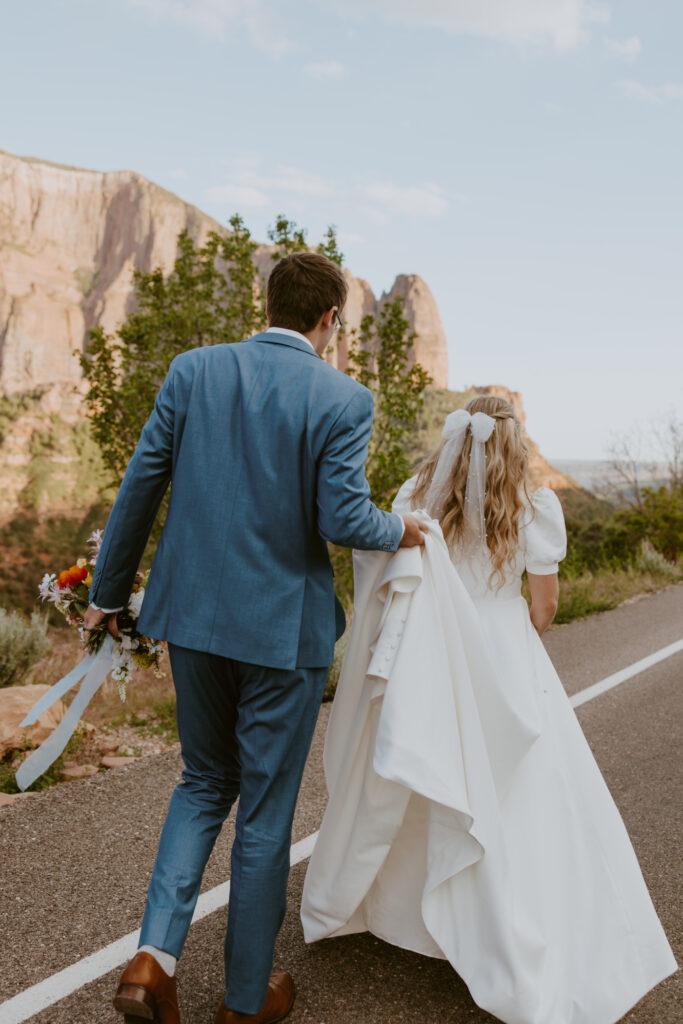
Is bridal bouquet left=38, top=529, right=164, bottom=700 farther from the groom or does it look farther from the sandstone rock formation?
the sandstone rock formation

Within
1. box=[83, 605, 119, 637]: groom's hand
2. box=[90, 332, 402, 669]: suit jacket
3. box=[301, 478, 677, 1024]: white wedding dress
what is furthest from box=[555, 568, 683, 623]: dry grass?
box=[90, 332, 402, 669]: suit jacket

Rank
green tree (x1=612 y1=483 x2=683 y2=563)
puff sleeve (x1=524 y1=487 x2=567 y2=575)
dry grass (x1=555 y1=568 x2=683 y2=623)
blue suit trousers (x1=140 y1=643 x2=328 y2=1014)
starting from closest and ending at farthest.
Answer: blue suit trousers (x1=140 y1=643 x2=328 y2=1014) → puff sleeve (x1=524 y1=487 x2=567 y2=575) → dry grass (x1=555 y1=568 x2=683 y2=623) → green tree (x1=612 y1=483 x2=683 y2=563)

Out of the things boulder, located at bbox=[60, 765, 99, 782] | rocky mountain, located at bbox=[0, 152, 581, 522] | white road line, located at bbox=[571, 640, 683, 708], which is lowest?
boulder, located at bbox=[60, 765, 99, 782]

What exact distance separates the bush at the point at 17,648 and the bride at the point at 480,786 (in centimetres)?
511

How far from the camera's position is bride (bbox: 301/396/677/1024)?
2455 millimetres

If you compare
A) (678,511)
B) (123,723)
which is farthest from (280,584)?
(678,511)

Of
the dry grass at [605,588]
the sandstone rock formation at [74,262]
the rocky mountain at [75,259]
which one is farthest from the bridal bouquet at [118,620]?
the rocky mountain at [75,259]

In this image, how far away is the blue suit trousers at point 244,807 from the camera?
7.71ft

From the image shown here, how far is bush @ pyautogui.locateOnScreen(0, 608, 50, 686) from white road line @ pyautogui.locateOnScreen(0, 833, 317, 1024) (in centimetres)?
460

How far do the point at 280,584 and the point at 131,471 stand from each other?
0.54 m

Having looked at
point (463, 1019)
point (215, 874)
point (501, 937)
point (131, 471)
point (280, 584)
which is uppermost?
point (131, 471)

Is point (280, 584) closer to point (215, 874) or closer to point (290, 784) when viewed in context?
point (290, 784)

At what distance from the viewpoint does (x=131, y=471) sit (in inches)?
94.9

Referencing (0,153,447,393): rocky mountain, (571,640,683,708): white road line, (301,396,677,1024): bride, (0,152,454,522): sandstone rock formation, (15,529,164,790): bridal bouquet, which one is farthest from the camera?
(0,153,447,393): rocky mountain
